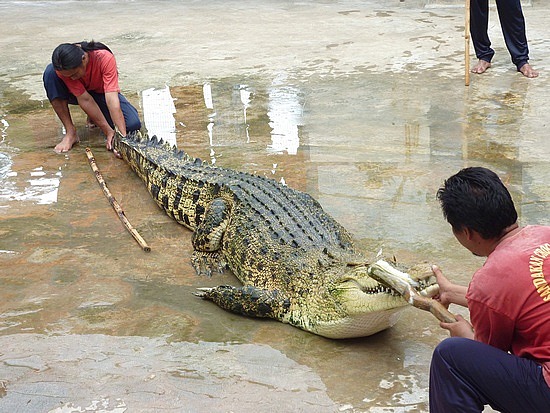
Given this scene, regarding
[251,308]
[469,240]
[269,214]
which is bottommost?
[251,308]

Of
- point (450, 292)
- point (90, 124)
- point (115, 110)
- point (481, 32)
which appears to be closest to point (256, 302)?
point (450, 292)

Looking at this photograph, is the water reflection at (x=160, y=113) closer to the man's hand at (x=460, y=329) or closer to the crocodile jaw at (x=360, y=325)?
the crocodile jaw at (x=360, y=325)

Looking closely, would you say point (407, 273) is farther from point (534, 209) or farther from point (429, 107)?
point (429, 107)

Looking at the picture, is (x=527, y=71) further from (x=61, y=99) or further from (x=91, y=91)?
(x=61, y=99)

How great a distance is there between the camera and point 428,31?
9.34 m

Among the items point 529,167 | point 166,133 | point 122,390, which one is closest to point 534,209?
point 529,167

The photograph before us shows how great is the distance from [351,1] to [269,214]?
358 inches

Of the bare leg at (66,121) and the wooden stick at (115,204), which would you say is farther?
the bare leg at (66,121)

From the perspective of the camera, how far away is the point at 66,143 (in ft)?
18.7

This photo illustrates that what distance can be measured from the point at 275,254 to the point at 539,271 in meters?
1.73

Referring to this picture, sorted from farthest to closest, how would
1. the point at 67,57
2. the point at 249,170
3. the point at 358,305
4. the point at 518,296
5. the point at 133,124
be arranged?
the point at 133,124 → the point at 67,57 → the point at 249,170 → the point at 358,305 → the point at 518,296

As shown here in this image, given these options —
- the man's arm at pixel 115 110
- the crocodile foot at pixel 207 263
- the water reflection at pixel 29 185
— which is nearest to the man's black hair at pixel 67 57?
the man's arm at pixel 115 110

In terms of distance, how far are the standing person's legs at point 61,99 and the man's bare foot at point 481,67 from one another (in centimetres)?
395

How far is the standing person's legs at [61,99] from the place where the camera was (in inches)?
226
